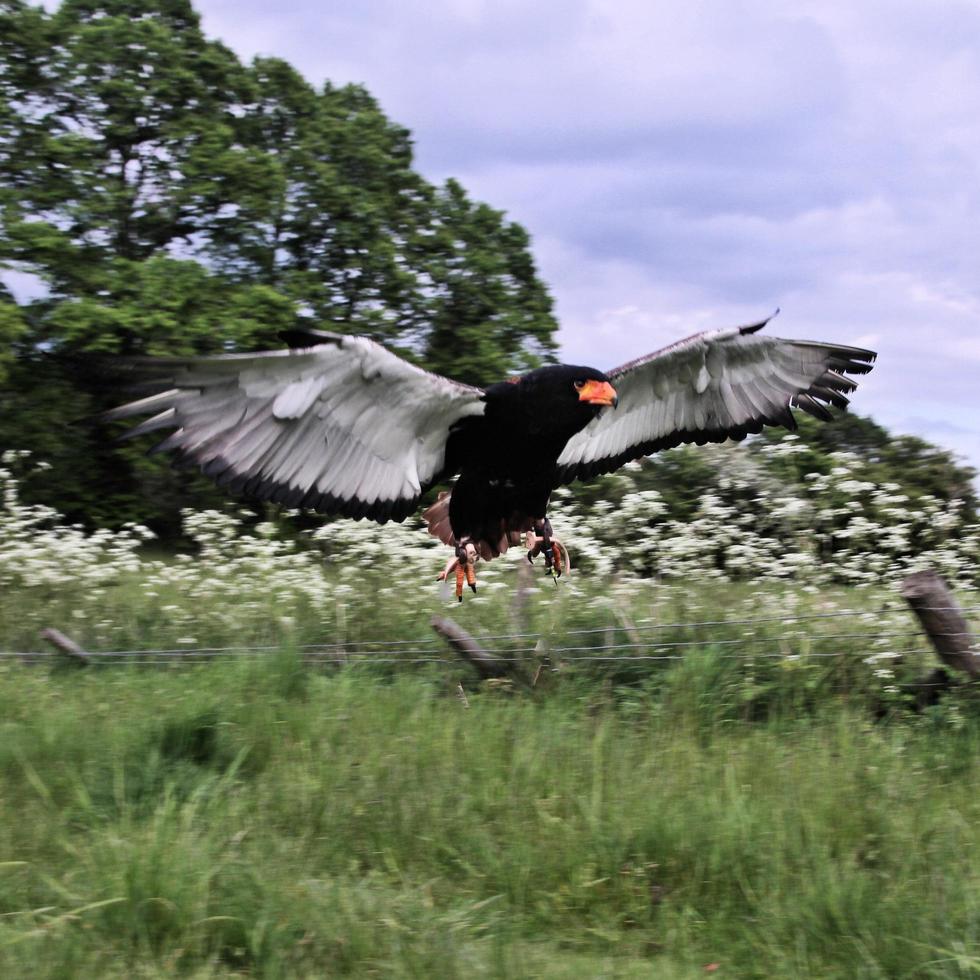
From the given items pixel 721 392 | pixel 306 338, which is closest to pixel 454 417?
pixel 306 338

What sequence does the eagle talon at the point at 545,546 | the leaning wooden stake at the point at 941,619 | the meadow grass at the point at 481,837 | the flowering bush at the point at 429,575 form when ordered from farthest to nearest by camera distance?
1. the flowering bush at the point at 429,575
2. the eagle talon at the point at 545,546
3. the leaning wooden stake at the point at 941,619
4. the meadow grass at the point at 481,837

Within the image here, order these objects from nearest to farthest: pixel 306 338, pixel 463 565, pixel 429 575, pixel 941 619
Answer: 1. pixel 306 338
2. pixel 941 619
3. pixel 463 565
4. pixel 429 575

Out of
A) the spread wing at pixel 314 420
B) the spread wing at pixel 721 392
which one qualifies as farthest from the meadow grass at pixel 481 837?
the spread wing at pixel 721 392

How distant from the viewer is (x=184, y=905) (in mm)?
2740

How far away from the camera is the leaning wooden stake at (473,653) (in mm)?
4602

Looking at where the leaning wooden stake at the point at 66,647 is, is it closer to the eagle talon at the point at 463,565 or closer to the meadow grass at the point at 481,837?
the meadow grass at the point at 481,837

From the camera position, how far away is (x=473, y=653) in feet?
15.2

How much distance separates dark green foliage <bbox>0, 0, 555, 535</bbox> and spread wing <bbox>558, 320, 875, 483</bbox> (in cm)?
321

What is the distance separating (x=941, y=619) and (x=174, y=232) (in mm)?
7556

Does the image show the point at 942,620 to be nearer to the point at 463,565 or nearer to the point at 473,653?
the point at 473,653

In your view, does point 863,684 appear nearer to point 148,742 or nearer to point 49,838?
point 148,742

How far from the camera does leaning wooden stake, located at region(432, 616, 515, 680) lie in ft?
15.1

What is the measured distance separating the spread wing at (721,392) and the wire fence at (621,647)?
998mm

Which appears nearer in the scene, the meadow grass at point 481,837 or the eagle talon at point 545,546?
the meadow grass at point 481,837
